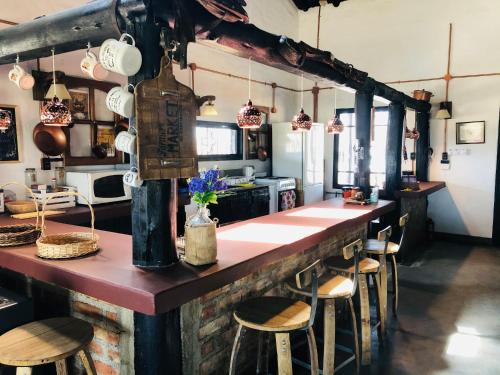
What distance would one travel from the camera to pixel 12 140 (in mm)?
4082

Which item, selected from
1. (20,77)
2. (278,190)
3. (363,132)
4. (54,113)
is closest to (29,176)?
(20,77)

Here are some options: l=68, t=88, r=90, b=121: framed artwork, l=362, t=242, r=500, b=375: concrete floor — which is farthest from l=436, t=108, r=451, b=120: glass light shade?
l=68, t=88, r=90, b=121: framed artwork

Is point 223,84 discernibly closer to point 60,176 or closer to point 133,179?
point 60,176

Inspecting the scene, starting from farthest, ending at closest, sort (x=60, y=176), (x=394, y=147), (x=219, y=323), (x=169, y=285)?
(x=394, y=147) < (x=60, y=176) < (x=219, y=323) < (x=169, y=285)

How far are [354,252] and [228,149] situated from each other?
4.44 m

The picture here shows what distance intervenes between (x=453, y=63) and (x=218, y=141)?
4.08 metres

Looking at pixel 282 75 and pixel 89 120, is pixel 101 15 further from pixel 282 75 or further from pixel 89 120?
pixel 282 75

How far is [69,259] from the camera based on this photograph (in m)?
2.26

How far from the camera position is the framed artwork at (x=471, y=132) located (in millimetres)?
6691

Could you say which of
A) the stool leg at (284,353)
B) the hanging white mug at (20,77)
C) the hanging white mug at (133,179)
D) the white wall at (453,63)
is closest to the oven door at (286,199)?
the white wall at (453,63)

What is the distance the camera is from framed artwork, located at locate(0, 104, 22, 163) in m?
4.02

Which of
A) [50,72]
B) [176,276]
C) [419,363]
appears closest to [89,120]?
[50,72]

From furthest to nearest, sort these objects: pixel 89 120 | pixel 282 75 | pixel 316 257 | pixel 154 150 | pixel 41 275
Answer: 1. pixel 282 75
2. pixel 89 120
3. pixel 316 257
4. pixel 41 275
5. pixel 154 150

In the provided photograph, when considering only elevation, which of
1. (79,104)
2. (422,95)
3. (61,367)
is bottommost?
(61,367)
